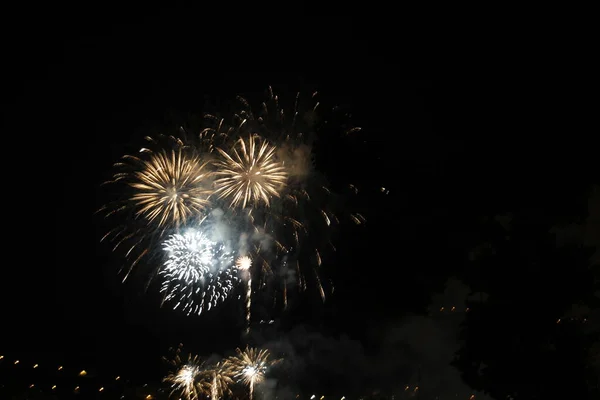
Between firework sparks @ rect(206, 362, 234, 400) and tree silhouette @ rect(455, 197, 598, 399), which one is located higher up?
firework sparks @ rect(206, 362, 234, 400)

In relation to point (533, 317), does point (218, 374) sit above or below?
above

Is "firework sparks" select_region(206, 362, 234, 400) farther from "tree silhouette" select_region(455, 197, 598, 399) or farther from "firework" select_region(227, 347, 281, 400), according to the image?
"tree silhouette" select_region(455, 197, 598, 399)

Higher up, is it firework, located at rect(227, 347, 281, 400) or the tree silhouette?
firework, located at rect(227, 347, 281, 400)

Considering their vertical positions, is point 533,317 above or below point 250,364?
below

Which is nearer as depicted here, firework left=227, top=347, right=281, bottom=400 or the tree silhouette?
the tree silhouette

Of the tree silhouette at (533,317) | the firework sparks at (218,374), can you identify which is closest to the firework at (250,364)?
the firework sparks at (218,374)

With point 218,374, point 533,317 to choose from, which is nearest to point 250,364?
point 218,374

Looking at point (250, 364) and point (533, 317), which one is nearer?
point (533, 317)

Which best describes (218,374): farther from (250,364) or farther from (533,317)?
(533,317)

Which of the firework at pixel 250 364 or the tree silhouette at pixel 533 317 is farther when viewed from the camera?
the firework at pixel 250 364

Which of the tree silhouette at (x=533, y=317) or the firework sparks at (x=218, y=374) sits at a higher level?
the firework sparks at (x=218, y=374)

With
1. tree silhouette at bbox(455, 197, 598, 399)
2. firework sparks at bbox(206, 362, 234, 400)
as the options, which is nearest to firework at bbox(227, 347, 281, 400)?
firework sparks at bbox(206, 362, 234, 400)

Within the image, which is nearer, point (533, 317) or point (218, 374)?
point (533, 317)

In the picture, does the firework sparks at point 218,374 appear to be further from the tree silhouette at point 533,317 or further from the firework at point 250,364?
the tree silhouette at point 533,317
